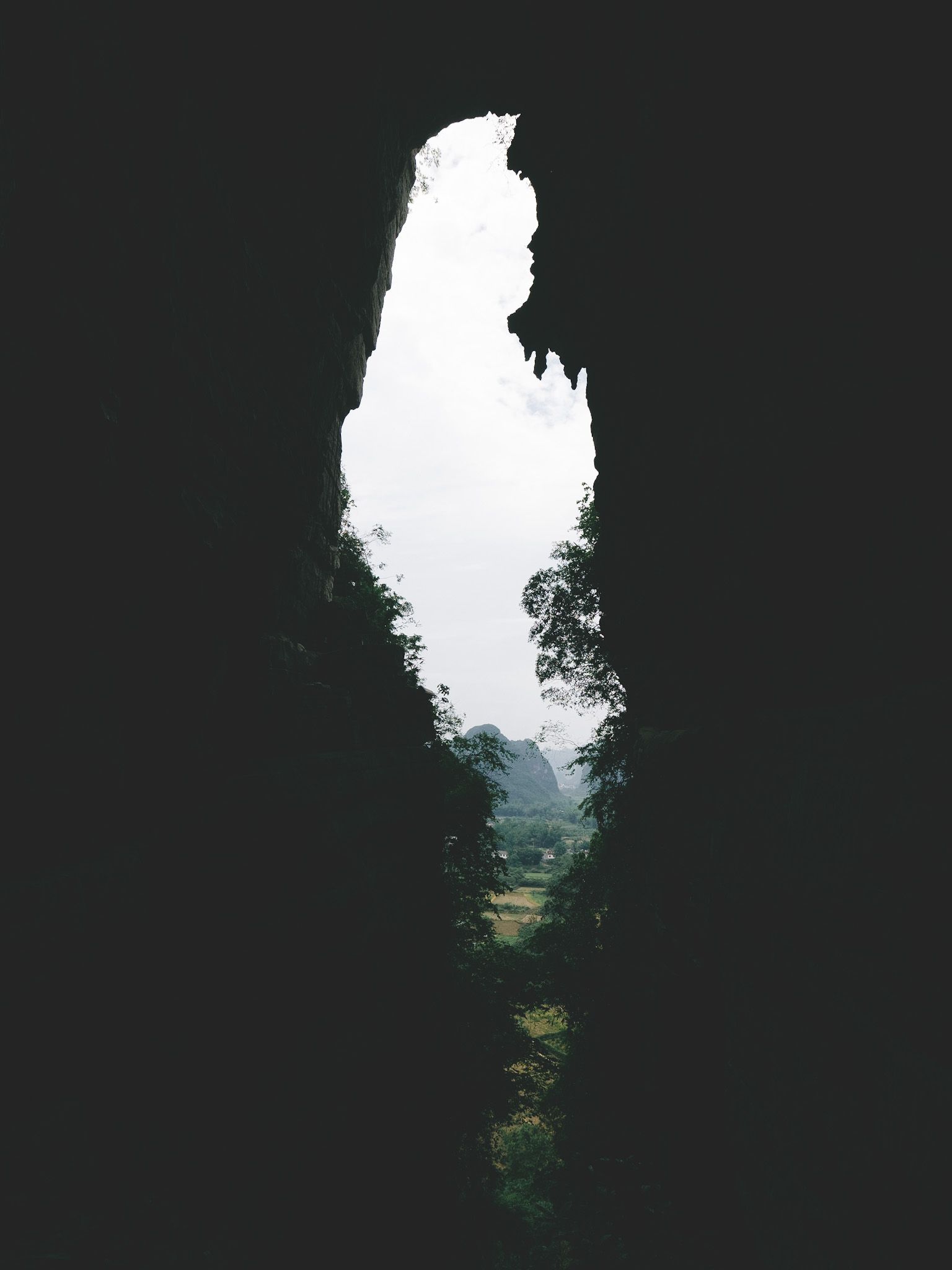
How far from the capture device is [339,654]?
470 inches

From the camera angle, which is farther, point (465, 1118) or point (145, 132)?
point (465, 1118)

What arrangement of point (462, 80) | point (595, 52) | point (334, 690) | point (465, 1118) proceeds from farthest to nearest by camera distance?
point (462, 80) → point (465, 1118) → point (334, 690) → point (595, 52)

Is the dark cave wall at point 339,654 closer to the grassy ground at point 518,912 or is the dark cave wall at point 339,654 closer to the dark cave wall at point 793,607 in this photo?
the dark cave wall at point 793,607

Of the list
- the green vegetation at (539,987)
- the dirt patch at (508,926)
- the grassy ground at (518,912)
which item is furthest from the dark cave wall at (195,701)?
the dirt patch at (508,926)

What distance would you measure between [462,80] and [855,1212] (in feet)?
78.2

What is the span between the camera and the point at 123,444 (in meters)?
6.21

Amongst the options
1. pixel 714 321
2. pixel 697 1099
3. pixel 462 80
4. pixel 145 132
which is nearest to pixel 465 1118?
pixel 697 1099

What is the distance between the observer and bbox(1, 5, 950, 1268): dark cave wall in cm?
283

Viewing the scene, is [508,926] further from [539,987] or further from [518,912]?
[539,987]

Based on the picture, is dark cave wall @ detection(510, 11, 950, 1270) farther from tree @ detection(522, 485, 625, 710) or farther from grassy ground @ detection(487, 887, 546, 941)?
grassy ground @ detection(487, 887, 546, 941)

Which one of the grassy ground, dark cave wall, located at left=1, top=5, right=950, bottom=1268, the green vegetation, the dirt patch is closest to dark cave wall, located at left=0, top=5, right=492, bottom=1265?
dark cave wall, located at left=1, top=5, right=950, bottom=1268

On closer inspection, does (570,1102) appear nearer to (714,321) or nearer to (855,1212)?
(855,1212)

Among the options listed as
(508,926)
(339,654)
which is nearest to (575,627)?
(339,654)

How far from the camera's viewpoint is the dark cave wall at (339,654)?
283 centimetres
